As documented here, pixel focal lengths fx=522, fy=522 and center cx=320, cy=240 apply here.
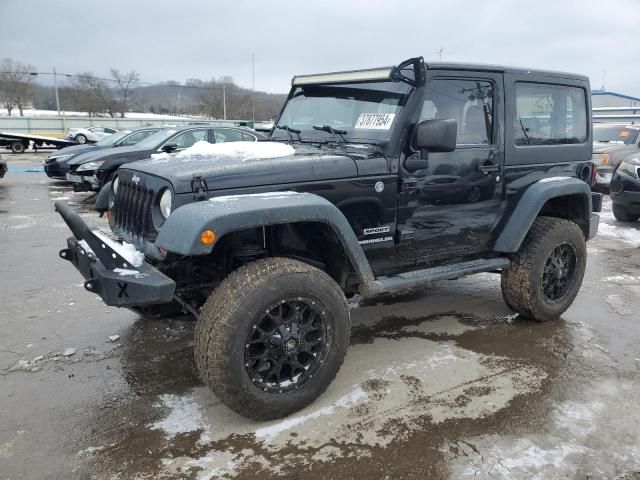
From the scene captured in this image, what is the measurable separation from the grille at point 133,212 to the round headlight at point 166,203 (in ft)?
0.30

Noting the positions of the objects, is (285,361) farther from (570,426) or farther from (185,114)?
(185,114)

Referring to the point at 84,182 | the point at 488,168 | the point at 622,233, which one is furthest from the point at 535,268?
the point at 84,182

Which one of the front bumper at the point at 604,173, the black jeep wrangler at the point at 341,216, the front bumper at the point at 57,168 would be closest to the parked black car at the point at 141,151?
the front bumper at the point at 57,168

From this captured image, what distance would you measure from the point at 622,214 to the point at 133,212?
890cm

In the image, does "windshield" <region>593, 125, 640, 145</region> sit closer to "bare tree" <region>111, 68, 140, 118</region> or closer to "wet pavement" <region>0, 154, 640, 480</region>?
"wet pavement" <region>0, 154, 640, 480</region>

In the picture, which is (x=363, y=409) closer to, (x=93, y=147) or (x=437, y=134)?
(x=437, y=134)

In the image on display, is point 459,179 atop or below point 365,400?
atop

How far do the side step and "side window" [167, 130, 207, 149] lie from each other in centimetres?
711

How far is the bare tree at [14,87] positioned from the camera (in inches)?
2104

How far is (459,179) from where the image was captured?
385 centimetres

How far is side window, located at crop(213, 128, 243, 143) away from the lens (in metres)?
10.3

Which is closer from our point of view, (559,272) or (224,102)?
(559,272)

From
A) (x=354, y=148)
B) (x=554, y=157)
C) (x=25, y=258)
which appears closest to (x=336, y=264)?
(x=354, y=148)

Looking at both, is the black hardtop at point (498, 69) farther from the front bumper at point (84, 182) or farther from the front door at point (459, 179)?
the front bumper at point (84, 182)
